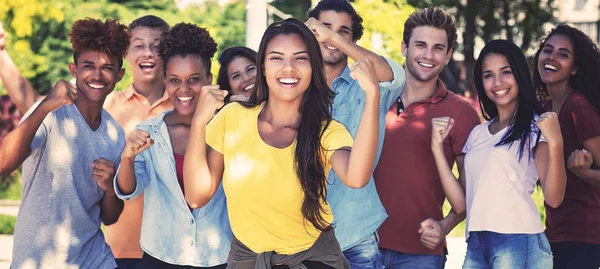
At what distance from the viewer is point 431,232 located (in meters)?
5.02

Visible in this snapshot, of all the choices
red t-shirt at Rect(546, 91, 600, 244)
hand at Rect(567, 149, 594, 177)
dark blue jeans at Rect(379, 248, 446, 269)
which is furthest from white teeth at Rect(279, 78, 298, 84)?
red t-shirt at Rect(546, 91, 600, 244)

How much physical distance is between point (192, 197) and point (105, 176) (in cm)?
80

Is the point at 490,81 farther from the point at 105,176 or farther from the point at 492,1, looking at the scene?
the point at 492,1

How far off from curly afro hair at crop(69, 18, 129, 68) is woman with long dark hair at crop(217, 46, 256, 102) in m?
0.99

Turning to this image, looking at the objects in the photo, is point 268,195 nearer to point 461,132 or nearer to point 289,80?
point 289,80

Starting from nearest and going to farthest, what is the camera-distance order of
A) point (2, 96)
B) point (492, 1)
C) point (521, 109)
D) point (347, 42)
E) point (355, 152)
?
point (355, 152) → point (347, 42) → point (521, 109) → point (2, 96) → point (492, 1)

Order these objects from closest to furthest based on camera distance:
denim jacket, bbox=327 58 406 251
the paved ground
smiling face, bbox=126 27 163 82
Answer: denim jacket, bbox=327 58 406 251 → smiling face, bbox=126 27 163 82 → the paved ground

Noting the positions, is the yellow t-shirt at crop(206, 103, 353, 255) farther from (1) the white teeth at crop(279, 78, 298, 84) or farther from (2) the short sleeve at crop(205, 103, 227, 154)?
(1) the white teeth at crop(279, 78, 298, 84)

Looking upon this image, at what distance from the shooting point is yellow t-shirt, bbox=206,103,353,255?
374 centimetres

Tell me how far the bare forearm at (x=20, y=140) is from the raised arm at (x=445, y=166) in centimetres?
206

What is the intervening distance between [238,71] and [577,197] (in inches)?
88.4

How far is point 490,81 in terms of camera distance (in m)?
5.17

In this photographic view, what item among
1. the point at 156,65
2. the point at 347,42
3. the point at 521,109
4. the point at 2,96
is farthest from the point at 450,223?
the point at 2,96

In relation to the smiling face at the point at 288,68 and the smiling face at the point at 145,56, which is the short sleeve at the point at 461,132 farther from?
the smiling face at the point at 145,56
